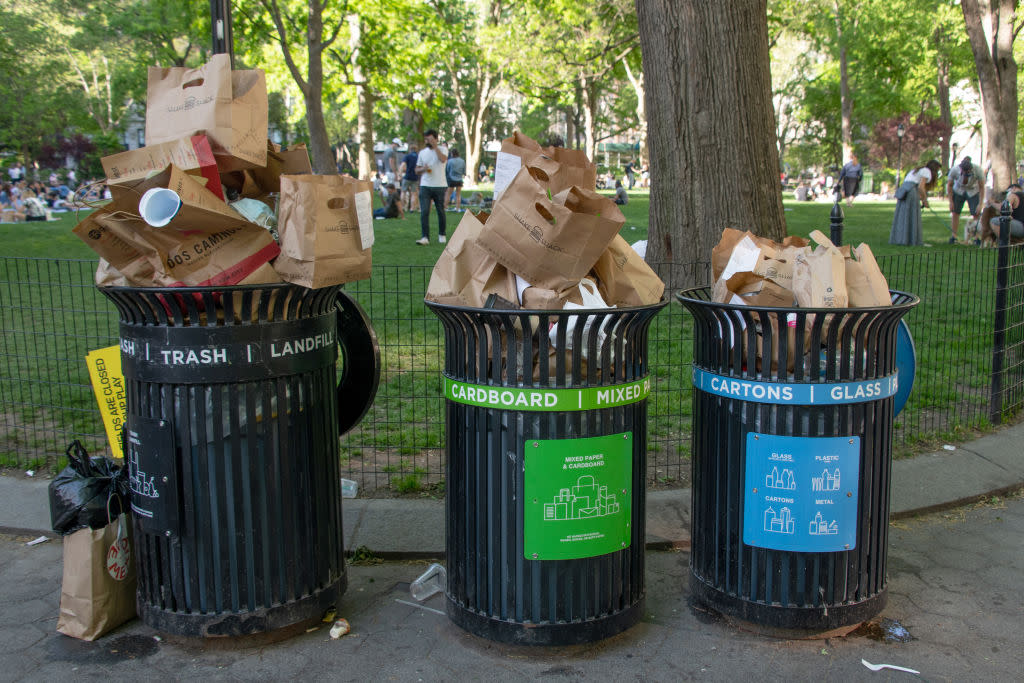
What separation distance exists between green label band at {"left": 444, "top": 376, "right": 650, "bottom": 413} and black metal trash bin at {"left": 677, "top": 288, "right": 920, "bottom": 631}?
1.43ft

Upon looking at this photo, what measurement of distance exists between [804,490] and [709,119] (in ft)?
15.8

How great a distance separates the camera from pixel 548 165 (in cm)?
318

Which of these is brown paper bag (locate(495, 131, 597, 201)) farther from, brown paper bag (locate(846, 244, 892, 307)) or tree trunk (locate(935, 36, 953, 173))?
tree trunk (locate(935, 36, 953, 173))

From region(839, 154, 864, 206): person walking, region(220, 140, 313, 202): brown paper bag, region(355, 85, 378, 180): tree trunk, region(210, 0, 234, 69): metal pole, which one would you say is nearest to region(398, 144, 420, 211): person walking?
region(355, 85, 378, 180): tree trunk

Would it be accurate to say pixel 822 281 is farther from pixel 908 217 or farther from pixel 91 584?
pixel 908 217

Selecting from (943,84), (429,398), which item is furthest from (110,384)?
(943,84)

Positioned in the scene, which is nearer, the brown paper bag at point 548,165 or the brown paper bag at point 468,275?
the brown paper bag at point 468,275

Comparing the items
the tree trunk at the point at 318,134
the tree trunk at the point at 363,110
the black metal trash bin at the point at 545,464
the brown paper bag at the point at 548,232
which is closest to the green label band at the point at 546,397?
the black metal trash bin at the point at 545,464

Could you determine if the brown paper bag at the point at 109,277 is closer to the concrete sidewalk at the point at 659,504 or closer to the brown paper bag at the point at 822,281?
the concrete sidewalk at the point at 659,504

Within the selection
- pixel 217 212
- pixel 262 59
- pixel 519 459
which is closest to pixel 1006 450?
pixel 519 459

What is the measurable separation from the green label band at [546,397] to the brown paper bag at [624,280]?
0.32m

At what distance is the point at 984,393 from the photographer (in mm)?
6191

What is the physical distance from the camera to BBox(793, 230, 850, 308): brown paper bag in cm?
311

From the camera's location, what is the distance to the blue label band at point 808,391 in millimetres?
3076
